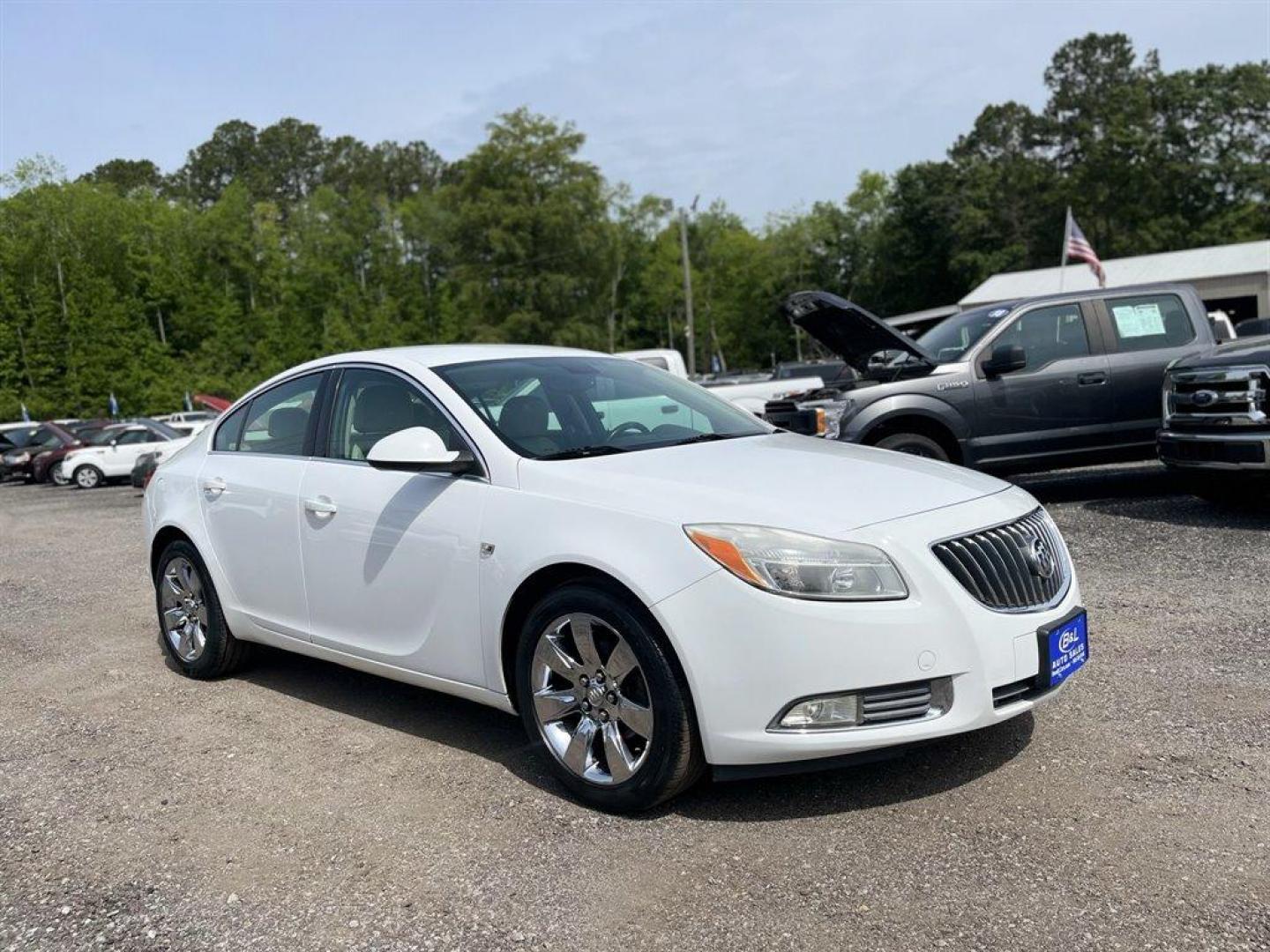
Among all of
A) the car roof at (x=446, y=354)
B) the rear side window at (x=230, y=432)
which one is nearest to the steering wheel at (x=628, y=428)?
the car roof at (x=446, y=354)

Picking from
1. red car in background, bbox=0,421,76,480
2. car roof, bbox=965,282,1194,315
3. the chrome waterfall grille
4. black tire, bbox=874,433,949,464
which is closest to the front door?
the chrome waterfall grille

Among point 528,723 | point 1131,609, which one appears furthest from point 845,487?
point 1131,609

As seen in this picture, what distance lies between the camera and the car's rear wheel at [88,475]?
2739 centimetres

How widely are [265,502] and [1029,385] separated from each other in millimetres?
7153

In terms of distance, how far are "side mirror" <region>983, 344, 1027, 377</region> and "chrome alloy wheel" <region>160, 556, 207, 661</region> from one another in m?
6.97

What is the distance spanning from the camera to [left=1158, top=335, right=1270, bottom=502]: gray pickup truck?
8148mm

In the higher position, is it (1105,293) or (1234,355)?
(1105,293)

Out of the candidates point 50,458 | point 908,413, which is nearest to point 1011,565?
point 908,413

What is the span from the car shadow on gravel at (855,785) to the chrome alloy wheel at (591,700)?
247 mm

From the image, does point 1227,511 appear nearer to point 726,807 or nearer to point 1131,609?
point 1131,609

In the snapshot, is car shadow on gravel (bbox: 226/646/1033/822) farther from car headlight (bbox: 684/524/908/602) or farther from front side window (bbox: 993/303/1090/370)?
front side window (bbox: 993/303/1090/370)

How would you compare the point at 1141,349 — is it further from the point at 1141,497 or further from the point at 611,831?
the point at 611,831

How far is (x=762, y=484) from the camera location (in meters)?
3.86

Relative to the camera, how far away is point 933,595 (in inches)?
138
